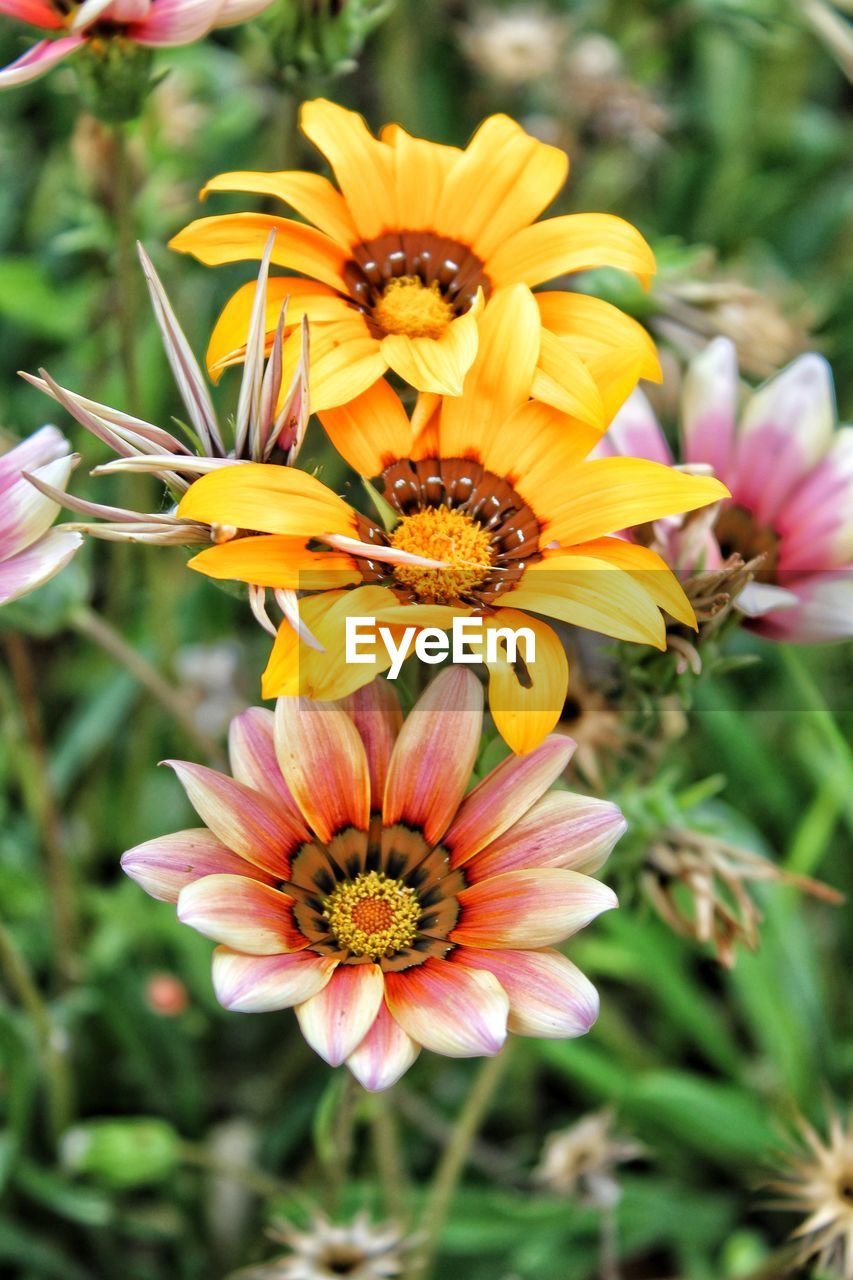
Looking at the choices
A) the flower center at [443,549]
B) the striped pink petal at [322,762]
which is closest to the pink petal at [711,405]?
the flower center at [443,549]

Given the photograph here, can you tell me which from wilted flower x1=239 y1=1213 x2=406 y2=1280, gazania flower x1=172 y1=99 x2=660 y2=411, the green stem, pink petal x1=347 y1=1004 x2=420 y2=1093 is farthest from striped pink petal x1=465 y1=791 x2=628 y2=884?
the green stem

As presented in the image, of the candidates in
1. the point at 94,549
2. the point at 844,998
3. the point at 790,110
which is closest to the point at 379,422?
the point at 94,549

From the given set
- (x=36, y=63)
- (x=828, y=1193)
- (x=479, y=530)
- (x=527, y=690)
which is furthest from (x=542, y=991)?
(x=36, y=63)

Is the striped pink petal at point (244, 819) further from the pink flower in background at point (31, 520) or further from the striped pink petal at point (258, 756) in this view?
the pink flower in background at point (31, 520)

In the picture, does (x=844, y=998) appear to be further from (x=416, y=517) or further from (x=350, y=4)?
(x=350, y=4)

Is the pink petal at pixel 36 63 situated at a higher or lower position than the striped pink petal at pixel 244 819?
higher

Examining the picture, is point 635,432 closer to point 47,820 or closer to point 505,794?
point 505,794
